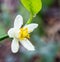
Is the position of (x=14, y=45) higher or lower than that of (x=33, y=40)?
higher

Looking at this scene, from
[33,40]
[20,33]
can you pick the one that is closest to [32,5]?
[20,33]

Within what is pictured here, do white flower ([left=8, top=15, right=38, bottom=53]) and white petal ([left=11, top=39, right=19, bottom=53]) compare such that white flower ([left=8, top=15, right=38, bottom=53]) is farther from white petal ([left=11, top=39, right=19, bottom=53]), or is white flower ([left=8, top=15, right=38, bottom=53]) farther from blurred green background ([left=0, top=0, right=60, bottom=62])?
blurred green background ([left=0, top=0, right=60, bottom=62])

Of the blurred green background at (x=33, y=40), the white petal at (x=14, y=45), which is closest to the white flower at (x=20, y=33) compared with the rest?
the white petal at (x=14, y=45)

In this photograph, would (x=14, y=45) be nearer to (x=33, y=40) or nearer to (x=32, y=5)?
(x=32, y=5)

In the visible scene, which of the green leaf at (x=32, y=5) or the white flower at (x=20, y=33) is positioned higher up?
the green leaf at (x=32, y=5)

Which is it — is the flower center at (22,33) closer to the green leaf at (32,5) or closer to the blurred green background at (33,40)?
the green leaf at (32,5)

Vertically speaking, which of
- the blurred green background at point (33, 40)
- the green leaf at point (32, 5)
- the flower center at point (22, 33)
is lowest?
the blurred green background at point (33, 40)

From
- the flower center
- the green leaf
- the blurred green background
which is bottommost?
the blurred green background

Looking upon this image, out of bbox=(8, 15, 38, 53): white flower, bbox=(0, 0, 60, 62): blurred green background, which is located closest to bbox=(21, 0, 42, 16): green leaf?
bbox=(8, 15, 38, 53): white flower

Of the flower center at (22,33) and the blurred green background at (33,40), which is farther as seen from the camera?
the blurred green background at (33,40)

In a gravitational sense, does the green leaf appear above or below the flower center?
above

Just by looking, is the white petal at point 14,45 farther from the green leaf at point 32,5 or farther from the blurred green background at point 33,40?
the blurred green background at point 33,40
